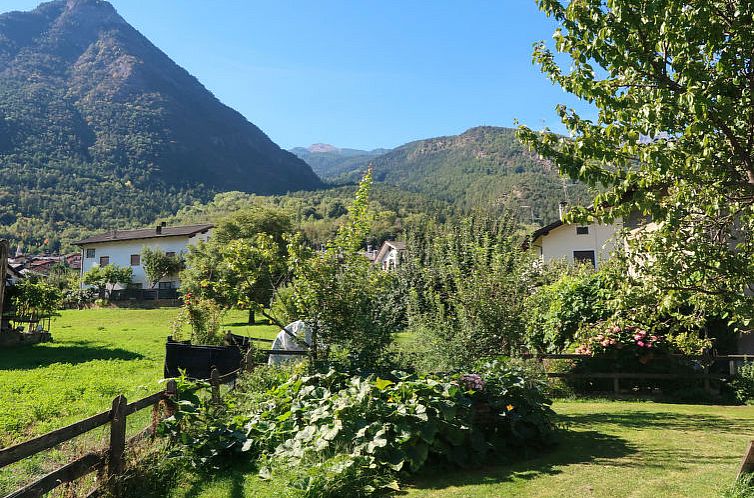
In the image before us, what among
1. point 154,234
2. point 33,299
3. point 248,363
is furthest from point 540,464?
point 154,234

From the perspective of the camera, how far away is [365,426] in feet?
19.9

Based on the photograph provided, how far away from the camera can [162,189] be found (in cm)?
15050

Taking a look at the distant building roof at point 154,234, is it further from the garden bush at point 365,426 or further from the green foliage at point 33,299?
the garden bush at point 365,426

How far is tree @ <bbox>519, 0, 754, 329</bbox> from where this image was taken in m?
5.13

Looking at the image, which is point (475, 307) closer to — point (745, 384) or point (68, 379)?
point (745, 384)

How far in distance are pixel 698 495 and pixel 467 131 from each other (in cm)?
19053

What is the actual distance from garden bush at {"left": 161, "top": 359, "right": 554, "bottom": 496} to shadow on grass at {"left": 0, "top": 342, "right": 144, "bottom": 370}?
955 cm

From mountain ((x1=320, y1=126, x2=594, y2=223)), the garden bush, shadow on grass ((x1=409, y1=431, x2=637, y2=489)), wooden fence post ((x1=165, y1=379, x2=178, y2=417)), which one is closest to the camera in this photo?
the garden bush

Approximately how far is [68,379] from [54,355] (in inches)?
172

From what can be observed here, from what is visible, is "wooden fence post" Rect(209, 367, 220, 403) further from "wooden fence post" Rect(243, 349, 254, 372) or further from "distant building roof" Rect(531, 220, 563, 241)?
"distant building roof" Rect(531, 220, 563, 241)

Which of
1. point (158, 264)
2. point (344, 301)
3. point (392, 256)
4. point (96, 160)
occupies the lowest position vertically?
point (344, 301)

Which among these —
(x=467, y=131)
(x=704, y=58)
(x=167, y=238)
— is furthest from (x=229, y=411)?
(x=467, y=131)

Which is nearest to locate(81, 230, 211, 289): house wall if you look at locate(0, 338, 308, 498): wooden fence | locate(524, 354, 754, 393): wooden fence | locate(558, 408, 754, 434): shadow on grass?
locate(524, 354, 754, 393): wooden fence

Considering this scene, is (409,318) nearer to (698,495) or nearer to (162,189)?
(698,495)
